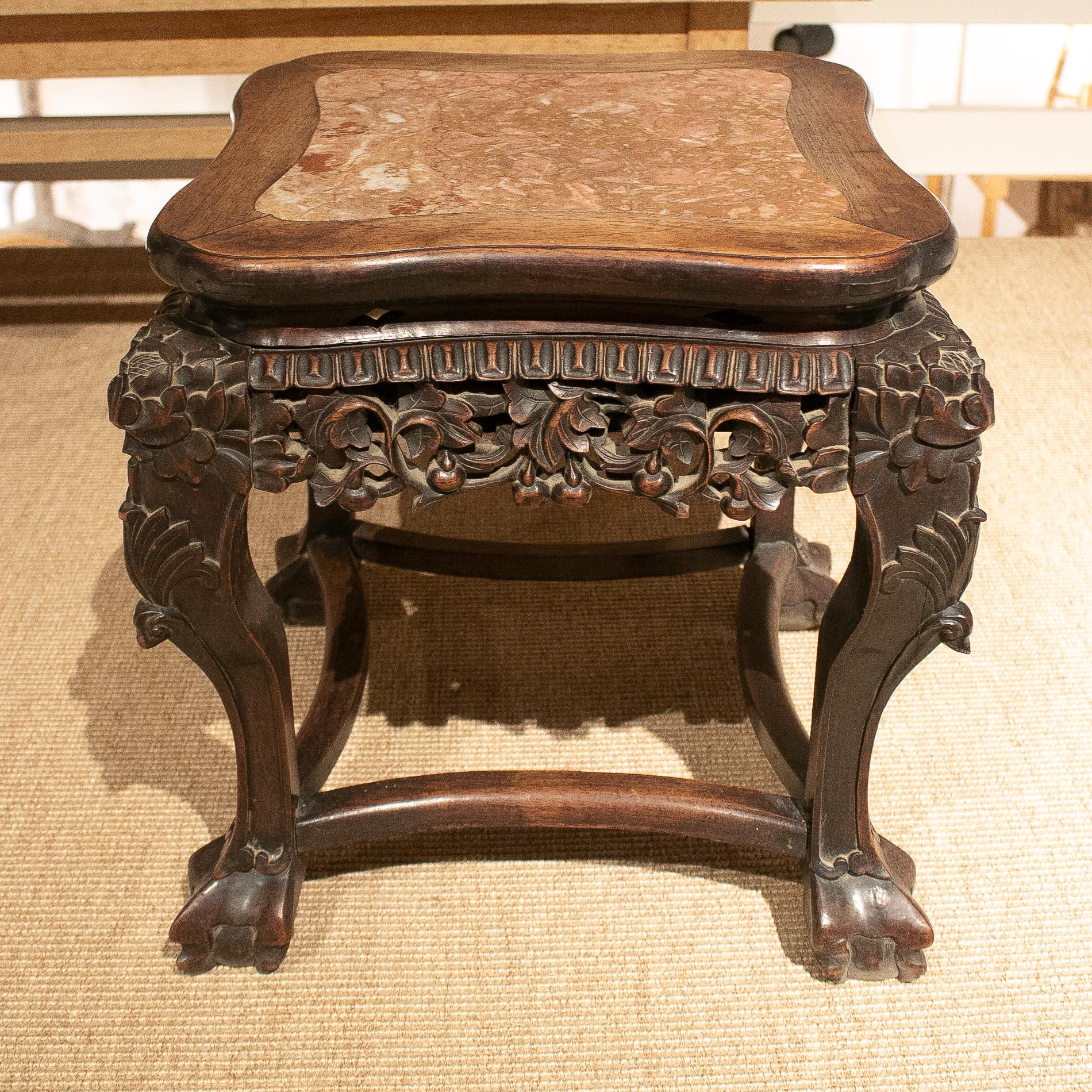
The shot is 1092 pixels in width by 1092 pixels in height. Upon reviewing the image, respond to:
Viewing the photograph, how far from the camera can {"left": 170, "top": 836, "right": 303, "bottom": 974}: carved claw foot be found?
0.97 m

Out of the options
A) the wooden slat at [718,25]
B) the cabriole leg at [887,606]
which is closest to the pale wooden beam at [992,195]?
the wooden slat at [718,25]

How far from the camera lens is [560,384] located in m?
0.78

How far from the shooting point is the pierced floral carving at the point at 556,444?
2.53ft

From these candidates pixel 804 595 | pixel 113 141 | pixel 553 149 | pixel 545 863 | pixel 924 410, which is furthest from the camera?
pixel 113 141

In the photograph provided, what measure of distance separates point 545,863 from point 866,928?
0.27 meters

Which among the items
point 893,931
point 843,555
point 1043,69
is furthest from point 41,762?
point 1043,69

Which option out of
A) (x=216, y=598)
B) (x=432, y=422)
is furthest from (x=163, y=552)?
(x=432, y=422)

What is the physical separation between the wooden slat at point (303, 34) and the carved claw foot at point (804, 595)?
30.4 inches

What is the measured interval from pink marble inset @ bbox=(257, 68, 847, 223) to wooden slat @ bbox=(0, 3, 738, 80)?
2.19 ft

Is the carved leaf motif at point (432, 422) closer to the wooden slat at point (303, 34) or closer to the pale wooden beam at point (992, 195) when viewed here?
the wooden slat at point (303, 34)

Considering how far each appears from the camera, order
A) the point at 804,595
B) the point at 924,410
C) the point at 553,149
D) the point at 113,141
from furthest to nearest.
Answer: the point at 113,141 < the point at 804,595 < the point at 553,149 < the point at 924,410

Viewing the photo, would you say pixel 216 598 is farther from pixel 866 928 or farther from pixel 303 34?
pixel 303 34

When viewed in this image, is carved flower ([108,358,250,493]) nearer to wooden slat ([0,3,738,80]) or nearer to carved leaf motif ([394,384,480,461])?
carved leaf motif ([394,384,480,461])

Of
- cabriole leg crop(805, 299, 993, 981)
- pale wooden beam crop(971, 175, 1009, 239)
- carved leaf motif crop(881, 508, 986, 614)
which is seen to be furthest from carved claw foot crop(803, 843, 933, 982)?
pale wooden beam crop(971, 175, 1009, 239)
